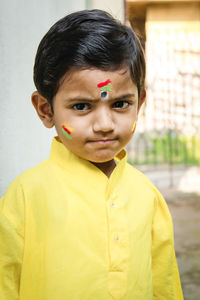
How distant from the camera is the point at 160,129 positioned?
827cm

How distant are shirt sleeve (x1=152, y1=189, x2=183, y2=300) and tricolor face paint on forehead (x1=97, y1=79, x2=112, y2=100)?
1.87 feet

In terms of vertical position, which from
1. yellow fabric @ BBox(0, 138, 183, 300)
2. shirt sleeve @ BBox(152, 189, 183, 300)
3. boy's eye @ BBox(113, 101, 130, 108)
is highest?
boy's eye @ BBox(113, 101, 130, 108)

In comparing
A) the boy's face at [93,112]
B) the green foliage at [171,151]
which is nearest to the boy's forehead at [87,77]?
the boy's face at [93,112]

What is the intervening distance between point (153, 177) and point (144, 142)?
151 centimetres

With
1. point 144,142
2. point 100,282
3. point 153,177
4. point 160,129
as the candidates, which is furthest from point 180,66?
point 100,282

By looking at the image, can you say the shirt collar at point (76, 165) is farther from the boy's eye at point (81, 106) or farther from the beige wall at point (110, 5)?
the beige wall at point (110, 5)

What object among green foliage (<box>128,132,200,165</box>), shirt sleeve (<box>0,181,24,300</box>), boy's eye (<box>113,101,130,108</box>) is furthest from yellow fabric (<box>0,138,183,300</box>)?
green foliage (<box>128,132,200,165</box>)

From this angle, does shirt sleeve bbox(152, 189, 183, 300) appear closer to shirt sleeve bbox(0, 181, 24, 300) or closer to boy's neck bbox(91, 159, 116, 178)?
boy's neck bbox(91, 159, 116, 178)

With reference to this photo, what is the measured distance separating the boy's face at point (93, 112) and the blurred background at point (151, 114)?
0.45 meters

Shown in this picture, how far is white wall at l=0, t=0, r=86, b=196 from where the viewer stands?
1.65 metres

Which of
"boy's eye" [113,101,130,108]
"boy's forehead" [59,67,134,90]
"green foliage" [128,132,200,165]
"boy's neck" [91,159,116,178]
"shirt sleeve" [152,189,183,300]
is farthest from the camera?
"green foliage" [128,132,200,165]

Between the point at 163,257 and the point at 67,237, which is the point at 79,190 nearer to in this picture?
the point at 67,237

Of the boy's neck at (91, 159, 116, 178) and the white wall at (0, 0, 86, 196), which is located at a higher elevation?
the white wall at (0, 0, 86, 196)

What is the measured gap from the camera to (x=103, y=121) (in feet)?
4.11
